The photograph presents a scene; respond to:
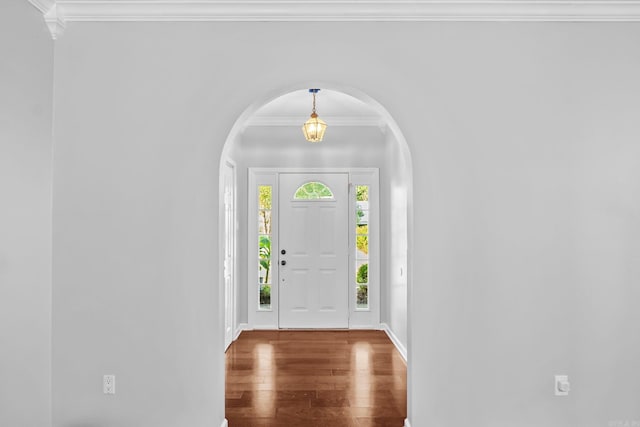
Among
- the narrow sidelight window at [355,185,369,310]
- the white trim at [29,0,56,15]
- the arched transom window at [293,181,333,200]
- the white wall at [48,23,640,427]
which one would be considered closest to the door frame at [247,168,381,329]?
the narrow sidelight window at [355,185,369,310]

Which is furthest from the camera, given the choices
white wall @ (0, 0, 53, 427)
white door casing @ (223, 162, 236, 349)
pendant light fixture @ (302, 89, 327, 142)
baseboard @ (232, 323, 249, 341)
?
baseboard @ (232, 323, 249, 341)

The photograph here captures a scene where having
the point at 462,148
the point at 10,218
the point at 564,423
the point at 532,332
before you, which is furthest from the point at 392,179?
the point at 10,218

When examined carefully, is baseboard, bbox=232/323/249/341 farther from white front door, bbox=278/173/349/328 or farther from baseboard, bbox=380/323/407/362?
baseboard, bbox=380/323/407/362

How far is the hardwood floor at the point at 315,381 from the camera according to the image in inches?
111

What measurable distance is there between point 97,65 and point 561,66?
284cm

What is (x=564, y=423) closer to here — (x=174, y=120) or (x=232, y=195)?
(x=174, y=120)

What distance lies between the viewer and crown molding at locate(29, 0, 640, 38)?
244cm

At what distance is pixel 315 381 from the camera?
11.3 ft

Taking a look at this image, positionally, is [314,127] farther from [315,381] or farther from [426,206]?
[315,381]

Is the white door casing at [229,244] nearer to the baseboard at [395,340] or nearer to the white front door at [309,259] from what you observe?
the white front door at [309,259]

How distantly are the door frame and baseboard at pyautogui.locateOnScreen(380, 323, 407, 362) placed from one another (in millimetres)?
97

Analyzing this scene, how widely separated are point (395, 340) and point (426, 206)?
2.57 m

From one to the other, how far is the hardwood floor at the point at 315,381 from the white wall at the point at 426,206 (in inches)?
20.4

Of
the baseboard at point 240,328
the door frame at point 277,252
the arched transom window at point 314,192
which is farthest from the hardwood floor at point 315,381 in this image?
the arched transom window at point 314,192
